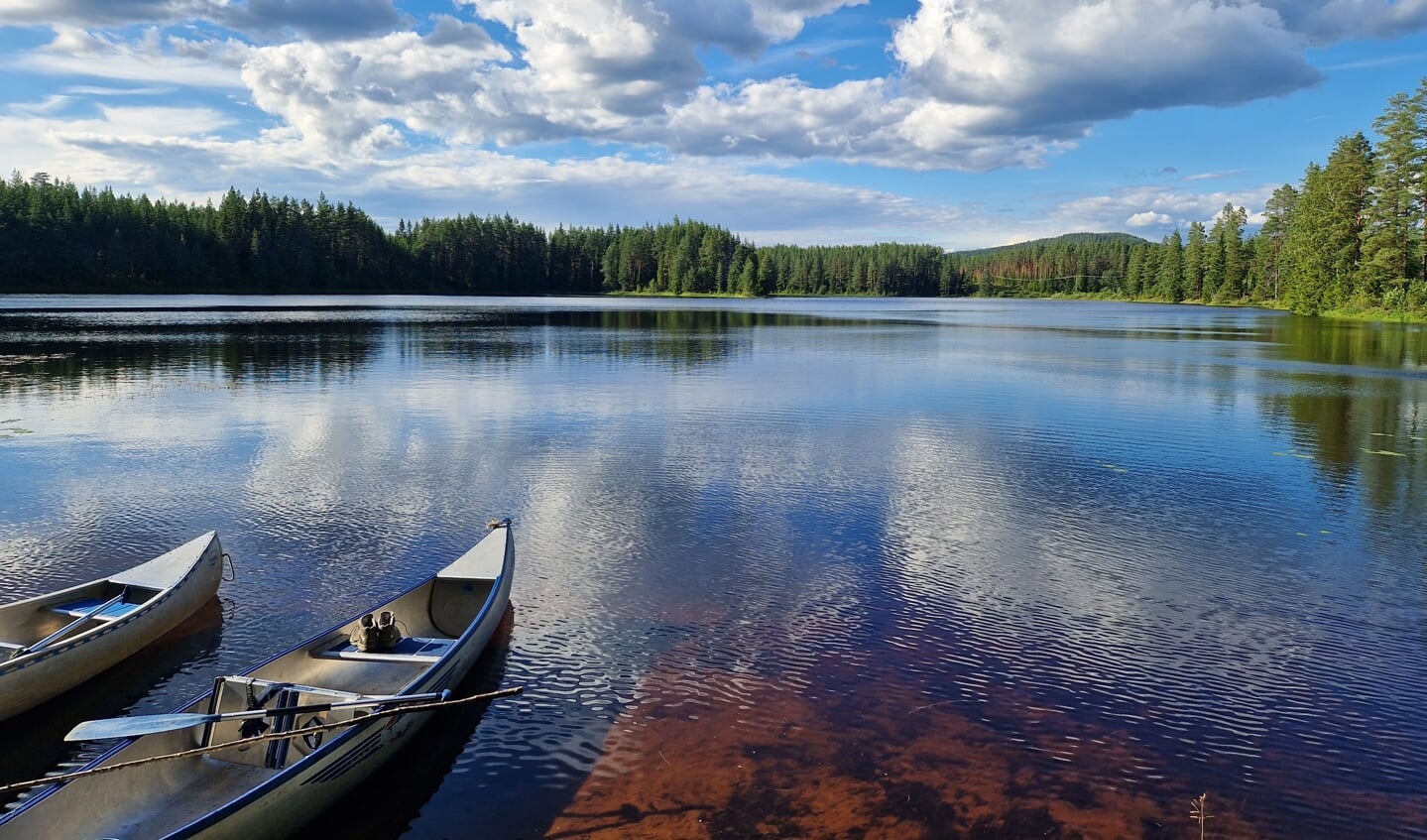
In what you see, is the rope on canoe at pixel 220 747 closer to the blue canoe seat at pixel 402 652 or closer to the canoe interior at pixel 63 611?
the blue canoe seat at pixel 402 652

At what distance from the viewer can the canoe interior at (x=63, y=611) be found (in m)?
13.4

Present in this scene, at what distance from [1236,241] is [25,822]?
188 m

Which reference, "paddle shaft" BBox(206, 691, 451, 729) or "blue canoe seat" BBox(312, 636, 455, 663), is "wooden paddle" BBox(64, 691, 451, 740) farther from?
"blue canoe seat" BBox(312, 636, 455, 663)

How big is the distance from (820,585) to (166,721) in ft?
37.5

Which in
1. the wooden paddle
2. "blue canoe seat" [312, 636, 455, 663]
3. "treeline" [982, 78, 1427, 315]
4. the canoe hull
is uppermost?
"treeline" [982, 78, 1427, 315]

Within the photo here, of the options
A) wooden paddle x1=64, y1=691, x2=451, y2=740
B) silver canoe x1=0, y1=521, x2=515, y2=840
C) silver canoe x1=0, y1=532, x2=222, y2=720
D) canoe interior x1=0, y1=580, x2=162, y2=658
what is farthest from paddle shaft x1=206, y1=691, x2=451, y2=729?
canoe interior x1=0, y1=580, x2=162, y2=658

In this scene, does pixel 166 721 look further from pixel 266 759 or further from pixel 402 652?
pixel 402 652

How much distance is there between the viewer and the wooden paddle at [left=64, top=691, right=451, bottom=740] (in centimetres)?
952

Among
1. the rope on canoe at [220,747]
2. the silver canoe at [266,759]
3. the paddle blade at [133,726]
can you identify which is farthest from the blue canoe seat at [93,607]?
the paddle blade at [133,726]

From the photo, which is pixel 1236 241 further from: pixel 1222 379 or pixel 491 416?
pixel 491 416

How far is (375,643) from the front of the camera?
1321 cm

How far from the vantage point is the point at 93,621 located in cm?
1380

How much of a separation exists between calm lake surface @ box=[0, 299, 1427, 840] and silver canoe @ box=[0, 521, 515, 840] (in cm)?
80

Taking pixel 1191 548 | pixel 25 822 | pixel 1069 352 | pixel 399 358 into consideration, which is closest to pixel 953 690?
pixel 1191 548
